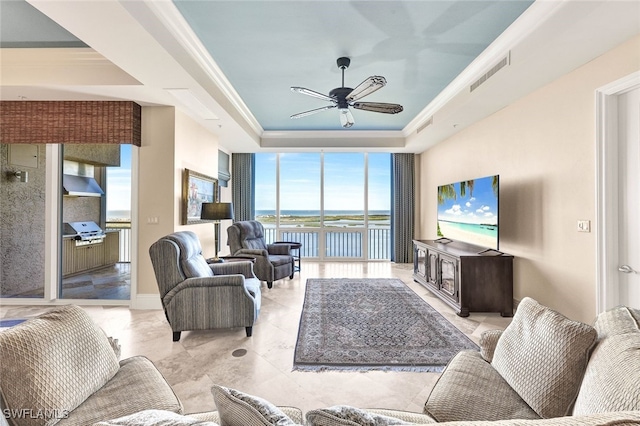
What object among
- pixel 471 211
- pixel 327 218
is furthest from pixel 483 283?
pixel 327 218

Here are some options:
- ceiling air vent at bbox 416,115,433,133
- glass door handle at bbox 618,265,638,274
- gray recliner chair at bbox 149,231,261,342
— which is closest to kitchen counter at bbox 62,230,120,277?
gray recliner chair at bbox 149,231,261,342

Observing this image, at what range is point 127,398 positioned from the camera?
120 centimetres

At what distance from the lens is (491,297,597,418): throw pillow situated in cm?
109

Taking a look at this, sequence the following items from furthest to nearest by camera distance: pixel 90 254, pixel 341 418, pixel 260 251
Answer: pixel 90 254
pixel 260 251
pixel 341 418

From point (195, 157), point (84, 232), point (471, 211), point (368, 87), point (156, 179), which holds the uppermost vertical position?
point (368, 87)

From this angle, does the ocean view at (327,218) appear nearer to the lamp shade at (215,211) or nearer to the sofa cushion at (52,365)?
the lamp shade at (215,211)

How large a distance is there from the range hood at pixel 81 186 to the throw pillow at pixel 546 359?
5.64 m

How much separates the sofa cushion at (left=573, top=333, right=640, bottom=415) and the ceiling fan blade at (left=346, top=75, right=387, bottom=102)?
226 centimetres

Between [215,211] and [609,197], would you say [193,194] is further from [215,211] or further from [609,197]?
[609,197]

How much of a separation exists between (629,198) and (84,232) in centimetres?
683

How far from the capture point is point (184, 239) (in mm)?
2951

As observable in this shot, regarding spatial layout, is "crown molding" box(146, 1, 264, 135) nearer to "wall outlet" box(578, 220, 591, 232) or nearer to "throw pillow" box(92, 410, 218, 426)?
"throw pillow" box(92, 410, 218, 426)

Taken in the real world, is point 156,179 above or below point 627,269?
above

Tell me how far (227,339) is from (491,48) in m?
3.75
